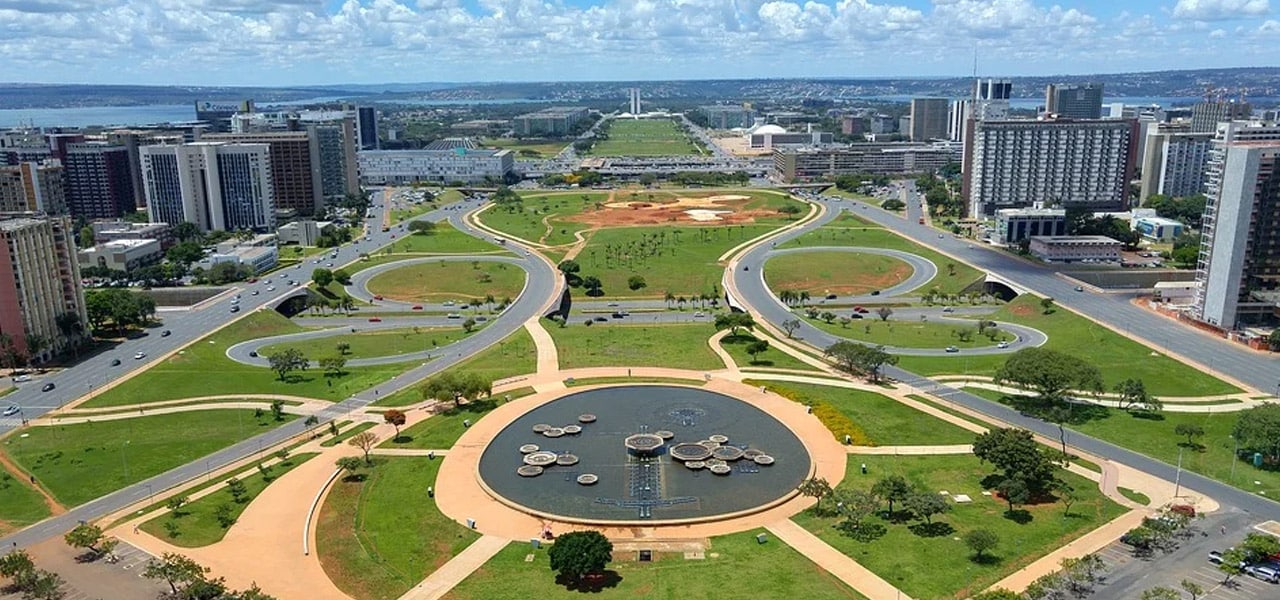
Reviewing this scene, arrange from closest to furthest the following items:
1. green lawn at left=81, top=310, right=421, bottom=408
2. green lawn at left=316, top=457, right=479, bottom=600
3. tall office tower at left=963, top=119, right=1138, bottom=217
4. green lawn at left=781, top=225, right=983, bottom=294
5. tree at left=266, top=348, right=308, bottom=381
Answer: green lawn at left=316, top=457, right=479, bottom=600 → green lawn at left=81, top=310, right=421, bottom=408 → tree at left=266, top=348, right=308, bottom=381 → green lawn at left=781, top=225, right=983, bottom=294 → tall office tower at left=963, top=119, right=1138, bottom=217

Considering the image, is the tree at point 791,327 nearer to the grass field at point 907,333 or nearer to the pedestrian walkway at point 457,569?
the grass field at point 907,333

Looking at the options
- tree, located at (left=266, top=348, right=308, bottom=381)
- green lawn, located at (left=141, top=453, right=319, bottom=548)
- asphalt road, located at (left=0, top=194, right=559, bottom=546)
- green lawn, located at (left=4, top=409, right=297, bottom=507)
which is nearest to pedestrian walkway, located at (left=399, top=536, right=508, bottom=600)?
Result: green lawn, located at (left=141, top=453, right=319, bottom=548)

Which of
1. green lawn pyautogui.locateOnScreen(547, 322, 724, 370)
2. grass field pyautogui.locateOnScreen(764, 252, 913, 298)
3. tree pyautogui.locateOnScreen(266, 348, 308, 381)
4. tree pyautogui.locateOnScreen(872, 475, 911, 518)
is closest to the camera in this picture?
tree pyautogui.locateOnScreen(872, 475, 911, 518)

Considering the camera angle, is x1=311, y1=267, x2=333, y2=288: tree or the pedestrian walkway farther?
x1=311, y1=267, x2=333, y2=288: tree

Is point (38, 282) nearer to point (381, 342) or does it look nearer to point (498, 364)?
point (381, 342)

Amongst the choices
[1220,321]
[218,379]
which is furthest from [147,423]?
[1220,321]

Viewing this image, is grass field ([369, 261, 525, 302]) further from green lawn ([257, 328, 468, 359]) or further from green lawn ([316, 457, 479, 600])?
green lawn ([316, 457, 479, 600])

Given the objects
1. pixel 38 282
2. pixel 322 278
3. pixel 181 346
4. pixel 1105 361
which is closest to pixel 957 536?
pixel 1105 361
